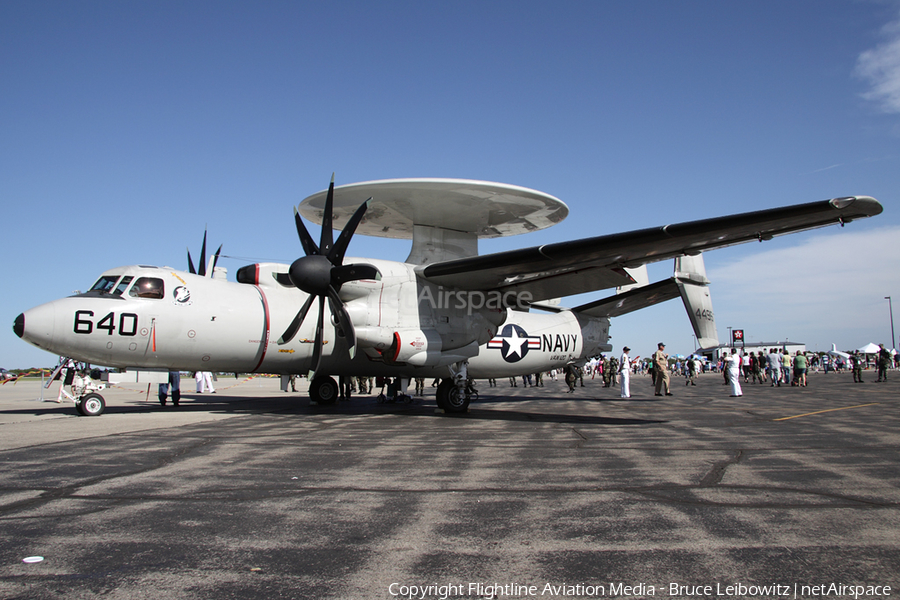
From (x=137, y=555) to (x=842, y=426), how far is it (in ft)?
40.7

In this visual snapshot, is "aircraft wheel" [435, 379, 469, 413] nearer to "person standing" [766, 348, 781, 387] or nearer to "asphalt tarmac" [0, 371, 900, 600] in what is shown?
"asphalt tarmac" [0, 371, 900, 600]

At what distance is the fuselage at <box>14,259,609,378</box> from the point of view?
13.7 m

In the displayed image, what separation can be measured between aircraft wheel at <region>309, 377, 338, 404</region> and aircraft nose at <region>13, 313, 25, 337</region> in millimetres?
8000

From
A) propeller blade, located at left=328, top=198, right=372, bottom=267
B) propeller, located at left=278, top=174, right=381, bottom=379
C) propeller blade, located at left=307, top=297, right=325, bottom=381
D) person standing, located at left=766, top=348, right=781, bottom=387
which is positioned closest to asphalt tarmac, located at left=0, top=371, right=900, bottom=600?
propeller, located at left=278, top=174, right=381, bottom=379

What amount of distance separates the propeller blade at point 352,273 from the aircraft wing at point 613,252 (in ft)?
6.16

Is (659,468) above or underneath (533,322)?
underneath

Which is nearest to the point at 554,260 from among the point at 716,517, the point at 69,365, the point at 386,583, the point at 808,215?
the point at 808,215

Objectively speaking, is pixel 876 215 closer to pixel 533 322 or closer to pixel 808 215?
pixel 808 215

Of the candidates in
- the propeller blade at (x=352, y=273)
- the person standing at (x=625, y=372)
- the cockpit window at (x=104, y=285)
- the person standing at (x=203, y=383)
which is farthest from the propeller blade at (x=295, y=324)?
the person standing at (x=203, y=383)

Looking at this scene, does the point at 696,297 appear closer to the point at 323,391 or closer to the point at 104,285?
the point at 323,391

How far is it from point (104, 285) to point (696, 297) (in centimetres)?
1715

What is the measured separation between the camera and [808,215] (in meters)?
10.1

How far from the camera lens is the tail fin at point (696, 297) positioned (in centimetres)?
1823

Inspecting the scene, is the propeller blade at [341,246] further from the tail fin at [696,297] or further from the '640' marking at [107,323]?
the tail fin at [696,297]
